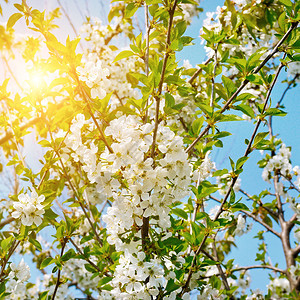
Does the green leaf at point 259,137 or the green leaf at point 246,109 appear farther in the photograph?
the green leaf at point 259,137

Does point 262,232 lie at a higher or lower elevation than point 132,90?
lower

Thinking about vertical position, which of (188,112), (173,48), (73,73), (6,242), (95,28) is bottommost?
(6,242)

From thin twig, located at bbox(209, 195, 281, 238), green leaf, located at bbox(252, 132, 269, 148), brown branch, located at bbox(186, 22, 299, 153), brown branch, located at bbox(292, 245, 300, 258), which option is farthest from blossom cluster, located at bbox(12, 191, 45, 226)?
brown branch, located at bbox(292, 245, 300, 258)

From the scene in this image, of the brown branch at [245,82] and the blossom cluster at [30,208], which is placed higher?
the brown branch at [245,82]

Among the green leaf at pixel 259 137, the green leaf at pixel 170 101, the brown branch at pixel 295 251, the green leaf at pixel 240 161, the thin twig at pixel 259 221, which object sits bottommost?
the green leaf at pixel 170 101

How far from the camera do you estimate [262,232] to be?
12.2 ft

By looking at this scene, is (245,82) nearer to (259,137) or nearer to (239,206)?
(259,137)

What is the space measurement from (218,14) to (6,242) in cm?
243

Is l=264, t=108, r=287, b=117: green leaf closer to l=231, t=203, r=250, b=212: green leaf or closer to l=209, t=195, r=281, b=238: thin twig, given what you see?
l=231, t=203, r=250, b=212: green leaf

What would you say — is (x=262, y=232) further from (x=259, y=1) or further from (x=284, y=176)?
(x=259, y=1)

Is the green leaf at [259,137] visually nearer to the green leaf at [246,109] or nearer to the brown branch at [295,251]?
the green leaf at [246,109]

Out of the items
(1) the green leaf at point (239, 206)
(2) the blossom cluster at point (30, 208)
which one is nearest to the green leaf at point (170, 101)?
(1) the green leaf at point (239, 206)

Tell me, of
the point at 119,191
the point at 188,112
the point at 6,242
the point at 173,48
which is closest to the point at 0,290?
the point at 6,242

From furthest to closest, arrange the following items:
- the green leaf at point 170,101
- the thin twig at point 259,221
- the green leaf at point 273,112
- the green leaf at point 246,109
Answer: the thin twig at point 259,221 → the green leaf at point 273,112 → the green leaf at point 246,109 → the green leaf at point 170,101
